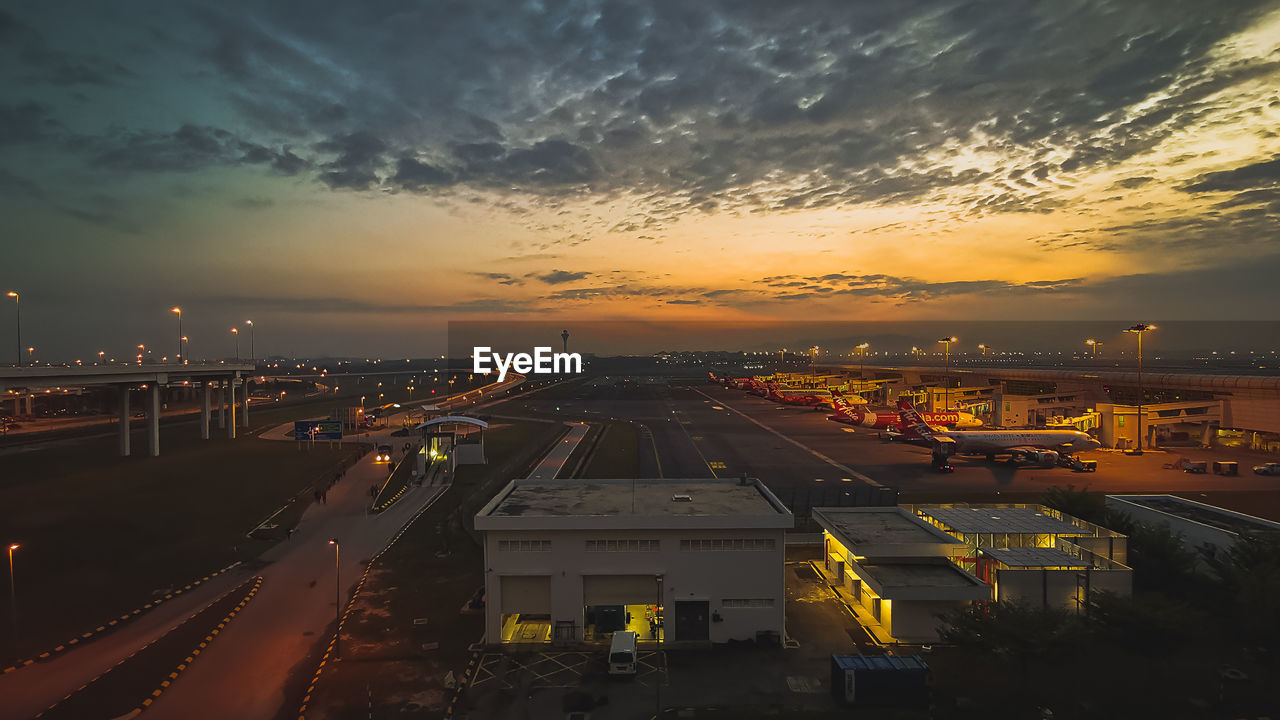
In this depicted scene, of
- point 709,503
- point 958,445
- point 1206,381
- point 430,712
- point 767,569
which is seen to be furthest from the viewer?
point 1206,381

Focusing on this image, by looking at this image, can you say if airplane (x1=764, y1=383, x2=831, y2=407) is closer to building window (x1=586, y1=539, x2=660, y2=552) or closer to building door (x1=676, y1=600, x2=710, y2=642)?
building door (x1=676, y1=600, x2=710, y2=642)

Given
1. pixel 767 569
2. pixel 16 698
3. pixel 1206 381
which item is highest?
pixel 1206 381

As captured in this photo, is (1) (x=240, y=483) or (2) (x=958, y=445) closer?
(1) (x=240, y=483)

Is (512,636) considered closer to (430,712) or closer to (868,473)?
(430,712)

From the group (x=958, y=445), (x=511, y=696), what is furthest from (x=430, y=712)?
(x=958, y=445)

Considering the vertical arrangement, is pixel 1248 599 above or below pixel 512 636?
above

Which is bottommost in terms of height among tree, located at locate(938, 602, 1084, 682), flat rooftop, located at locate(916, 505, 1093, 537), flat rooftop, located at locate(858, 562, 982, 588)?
flat rooftop, located at locate(858, 562, 982, 588)

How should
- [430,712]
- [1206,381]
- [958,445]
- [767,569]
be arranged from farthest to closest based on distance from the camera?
[1206,381] < [958,445] < [767,569] < [430,712]

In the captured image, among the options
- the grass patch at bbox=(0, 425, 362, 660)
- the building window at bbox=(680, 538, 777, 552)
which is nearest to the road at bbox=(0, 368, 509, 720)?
the grass patch at bbox=(0, 425, 362, 660)
